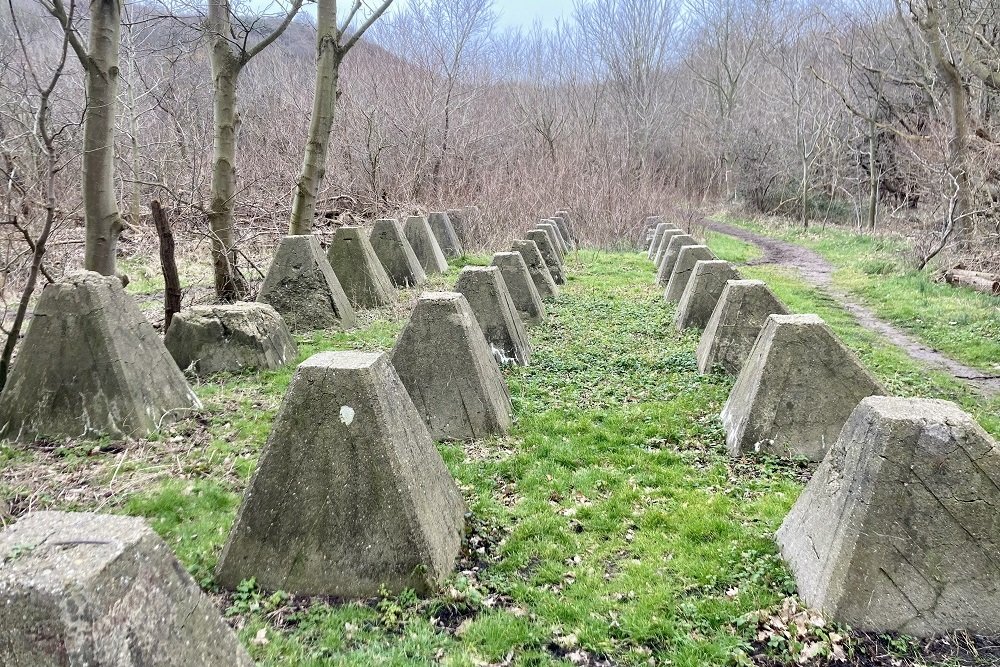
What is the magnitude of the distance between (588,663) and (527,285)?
268 inches

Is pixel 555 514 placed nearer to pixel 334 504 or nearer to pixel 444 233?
pixel 334 504

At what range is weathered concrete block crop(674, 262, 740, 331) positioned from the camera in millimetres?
8781

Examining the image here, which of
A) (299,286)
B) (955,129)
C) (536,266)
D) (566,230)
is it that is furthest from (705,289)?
(566,230)

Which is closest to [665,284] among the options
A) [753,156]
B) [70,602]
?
[70,602]

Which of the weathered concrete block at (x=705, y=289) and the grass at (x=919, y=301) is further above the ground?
the weathered concrete block at (x=705, y=289)

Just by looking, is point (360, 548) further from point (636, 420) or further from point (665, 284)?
point (665, 284)

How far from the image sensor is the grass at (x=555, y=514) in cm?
325

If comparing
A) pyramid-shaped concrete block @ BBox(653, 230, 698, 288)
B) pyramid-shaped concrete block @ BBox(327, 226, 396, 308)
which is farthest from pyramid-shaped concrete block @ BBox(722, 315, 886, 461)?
pyramid-shaped concrete block @ BBox(653, 230, 698, 288)

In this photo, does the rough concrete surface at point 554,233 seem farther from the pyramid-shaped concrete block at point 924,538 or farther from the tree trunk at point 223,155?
the pyramid-shaped concrete block at point 924,538

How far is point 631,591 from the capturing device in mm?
3625

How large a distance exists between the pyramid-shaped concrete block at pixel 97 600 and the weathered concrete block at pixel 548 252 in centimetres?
1147

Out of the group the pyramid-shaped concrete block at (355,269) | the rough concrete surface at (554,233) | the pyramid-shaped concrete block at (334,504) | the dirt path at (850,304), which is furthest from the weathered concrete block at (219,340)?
the rough concrete surface at (554,233)

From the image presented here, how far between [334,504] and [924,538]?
2943mm

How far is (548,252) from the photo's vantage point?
43.9ft
